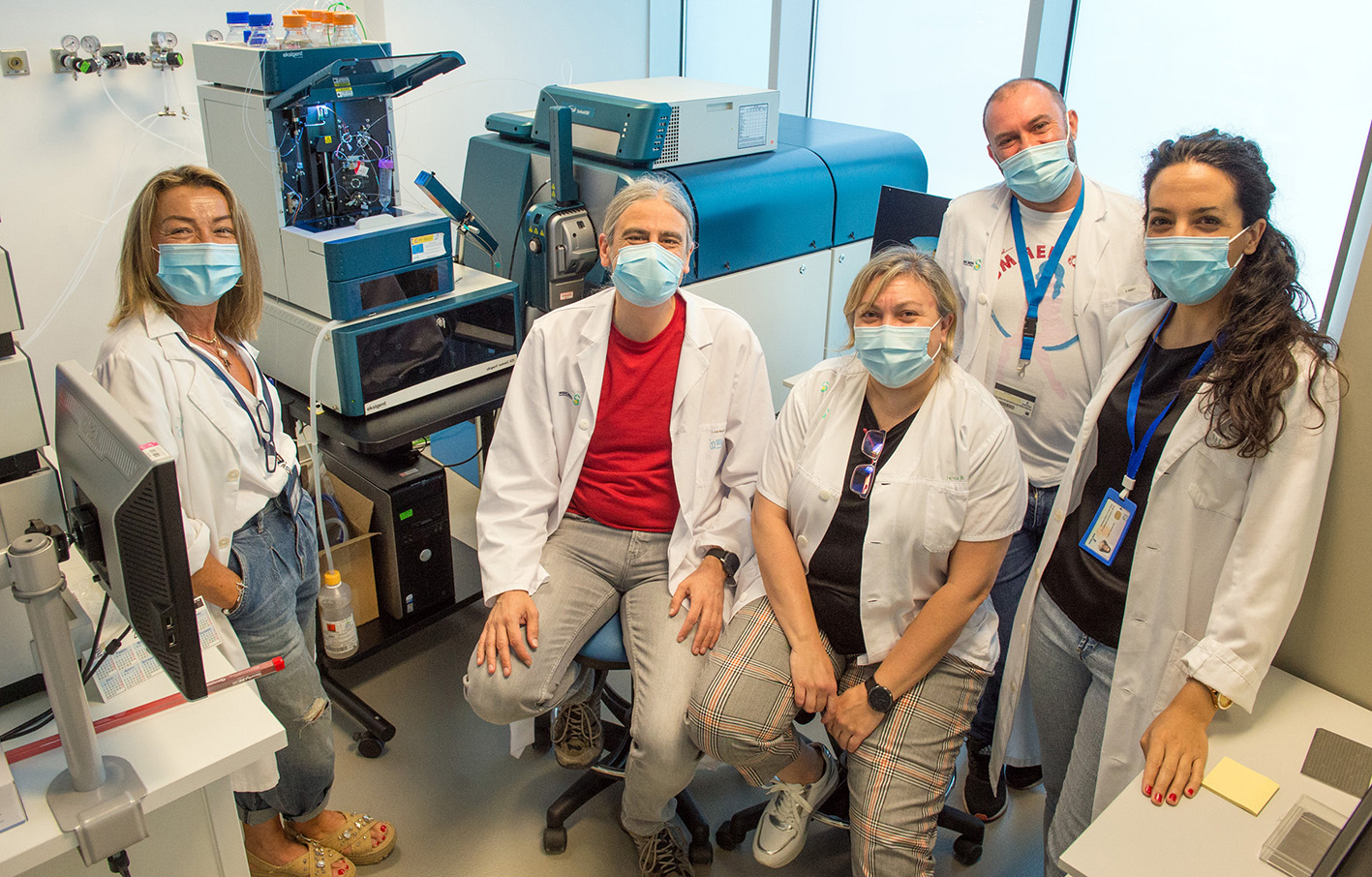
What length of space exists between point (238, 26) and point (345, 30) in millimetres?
260

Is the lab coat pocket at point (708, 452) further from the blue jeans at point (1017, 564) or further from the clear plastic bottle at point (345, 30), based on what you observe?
the clear plastic bottle at point (345, 30)

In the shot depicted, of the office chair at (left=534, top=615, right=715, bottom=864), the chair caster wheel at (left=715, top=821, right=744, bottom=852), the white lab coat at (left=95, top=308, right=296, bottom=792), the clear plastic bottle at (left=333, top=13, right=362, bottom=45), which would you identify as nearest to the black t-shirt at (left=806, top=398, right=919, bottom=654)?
the office chair at (left=534, top=615, right=715, bottom=864)

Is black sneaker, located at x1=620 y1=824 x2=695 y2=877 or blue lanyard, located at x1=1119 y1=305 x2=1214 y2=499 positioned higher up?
blue lanyard, located at x1=1119 y1=305 x2=1214 y2=499

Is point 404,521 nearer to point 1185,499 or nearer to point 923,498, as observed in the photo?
point 923,498

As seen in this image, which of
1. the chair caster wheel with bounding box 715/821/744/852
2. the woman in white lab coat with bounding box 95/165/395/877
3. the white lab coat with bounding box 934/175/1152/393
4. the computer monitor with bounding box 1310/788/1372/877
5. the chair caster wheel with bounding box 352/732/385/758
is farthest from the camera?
the chair caster wheel with bounding box 352/732/385/758

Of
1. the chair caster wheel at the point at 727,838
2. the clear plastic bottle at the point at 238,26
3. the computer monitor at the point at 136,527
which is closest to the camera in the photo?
the computer monitor at the point at 136,527

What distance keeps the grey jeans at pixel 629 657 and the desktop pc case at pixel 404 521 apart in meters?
0.65

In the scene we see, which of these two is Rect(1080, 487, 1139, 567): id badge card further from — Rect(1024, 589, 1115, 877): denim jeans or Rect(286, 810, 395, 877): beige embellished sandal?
Rect(286, 810, 395, 877): beige embellished sandal

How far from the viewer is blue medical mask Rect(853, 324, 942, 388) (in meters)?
1.67

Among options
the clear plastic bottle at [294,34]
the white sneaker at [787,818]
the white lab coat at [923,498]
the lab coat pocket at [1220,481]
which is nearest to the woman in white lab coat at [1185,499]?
the lab coat pocket at [1220,481]

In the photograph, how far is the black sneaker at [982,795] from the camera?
6.97 feet

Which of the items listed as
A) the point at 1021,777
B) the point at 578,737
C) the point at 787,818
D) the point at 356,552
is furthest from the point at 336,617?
the point at 1021,777

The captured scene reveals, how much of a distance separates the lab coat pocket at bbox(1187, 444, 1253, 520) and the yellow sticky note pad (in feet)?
1.14

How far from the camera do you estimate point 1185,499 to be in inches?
55.0
